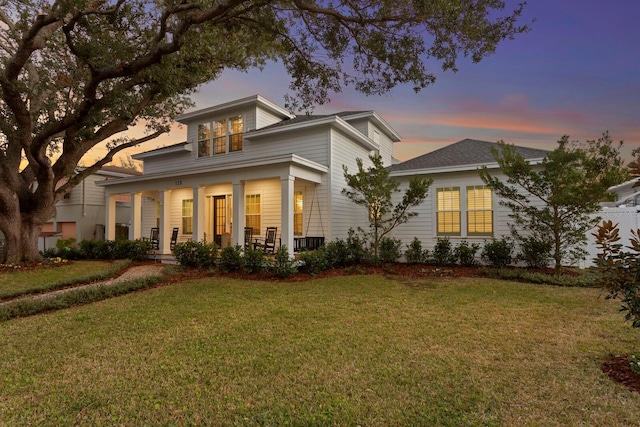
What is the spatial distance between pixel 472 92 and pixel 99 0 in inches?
430

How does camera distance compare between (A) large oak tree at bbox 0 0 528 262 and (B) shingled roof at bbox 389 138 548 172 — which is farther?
(B) shingled roof at bbox 389 138 548 172

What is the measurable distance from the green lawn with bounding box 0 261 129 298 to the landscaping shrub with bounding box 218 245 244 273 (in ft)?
10.2

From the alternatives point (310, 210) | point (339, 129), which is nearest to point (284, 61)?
point (339, 129)

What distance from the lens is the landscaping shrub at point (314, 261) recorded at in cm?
950

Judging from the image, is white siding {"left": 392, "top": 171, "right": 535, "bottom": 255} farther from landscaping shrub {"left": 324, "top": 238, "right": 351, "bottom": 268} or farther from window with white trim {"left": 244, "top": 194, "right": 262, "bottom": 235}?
window with white trim {"left": 244, "top": 194, "right": 262, "bottom": 235}

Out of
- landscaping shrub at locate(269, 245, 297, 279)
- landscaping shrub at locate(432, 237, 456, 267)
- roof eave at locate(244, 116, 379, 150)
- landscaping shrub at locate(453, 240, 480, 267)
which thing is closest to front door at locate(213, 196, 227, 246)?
roof eave at locate(244, 116, 379, 150)

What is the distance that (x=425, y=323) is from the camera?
5004 millimetres

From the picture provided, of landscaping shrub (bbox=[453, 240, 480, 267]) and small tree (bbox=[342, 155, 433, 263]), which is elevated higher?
small tree (bbox=[342, 155, 433, 263])

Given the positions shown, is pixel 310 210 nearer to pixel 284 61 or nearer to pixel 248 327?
pixel 284 61

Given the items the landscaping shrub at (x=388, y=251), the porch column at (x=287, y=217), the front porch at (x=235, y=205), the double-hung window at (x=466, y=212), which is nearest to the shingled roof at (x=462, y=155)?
the double-hung window at (x=466, y=212)

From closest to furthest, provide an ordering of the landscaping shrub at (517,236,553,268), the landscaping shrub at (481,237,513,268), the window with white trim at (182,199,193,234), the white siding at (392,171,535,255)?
1. the landscaping shrub at (517,236,553,268)
2. the landscaping shrub at (481,237,513,268)
3. the white siding at (392,171,535,255)
4. the window with white trim at (182,199,193,234)

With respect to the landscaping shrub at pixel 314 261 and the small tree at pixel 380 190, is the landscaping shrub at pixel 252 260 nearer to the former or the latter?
the landscaping shrub at pixel 314 261

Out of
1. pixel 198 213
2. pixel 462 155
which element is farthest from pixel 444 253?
pixel 198 213

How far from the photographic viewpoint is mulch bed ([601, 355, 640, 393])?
3087 millimetres
